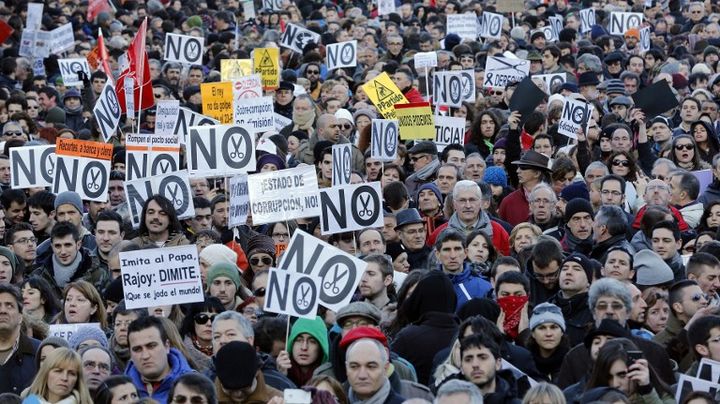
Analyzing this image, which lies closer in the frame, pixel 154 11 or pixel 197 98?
pixel 197 98

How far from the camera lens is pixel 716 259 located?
12.9 m

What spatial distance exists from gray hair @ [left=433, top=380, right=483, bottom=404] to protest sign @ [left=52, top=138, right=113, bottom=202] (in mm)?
7860

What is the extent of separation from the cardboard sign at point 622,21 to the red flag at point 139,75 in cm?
1024

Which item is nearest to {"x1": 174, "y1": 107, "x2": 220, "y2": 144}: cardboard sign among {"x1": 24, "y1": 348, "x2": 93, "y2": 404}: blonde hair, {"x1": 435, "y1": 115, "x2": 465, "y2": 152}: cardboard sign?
{"x1": 435, "y1": 115, "x2": 465, "y2": 152}: cardboard sign

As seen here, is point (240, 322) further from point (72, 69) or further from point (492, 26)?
point (492, 26)

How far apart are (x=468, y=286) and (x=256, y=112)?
6629 millimetres

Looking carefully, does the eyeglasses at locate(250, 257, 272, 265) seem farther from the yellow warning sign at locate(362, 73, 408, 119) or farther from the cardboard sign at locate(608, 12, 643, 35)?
the cardboard sign at locate(608, 12, 643, 35)

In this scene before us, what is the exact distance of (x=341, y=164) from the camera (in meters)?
16.8

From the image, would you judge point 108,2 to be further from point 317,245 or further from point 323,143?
point 317,245

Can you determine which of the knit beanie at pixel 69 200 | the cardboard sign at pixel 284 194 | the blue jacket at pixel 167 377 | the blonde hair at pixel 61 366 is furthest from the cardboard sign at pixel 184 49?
the blonde hair at pixel 61 366

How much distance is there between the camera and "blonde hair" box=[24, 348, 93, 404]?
10.7 metres

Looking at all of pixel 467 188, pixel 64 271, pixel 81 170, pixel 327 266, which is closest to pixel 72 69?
pixel 81 170

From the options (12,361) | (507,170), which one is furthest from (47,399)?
(507,170)

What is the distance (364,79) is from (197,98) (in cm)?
242
